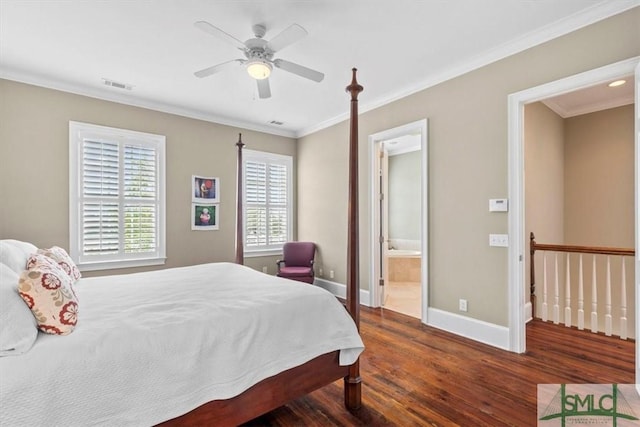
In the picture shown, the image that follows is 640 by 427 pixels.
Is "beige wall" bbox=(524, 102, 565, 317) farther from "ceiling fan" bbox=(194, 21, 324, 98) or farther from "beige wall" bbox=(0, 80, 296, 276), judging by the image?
"beige wall" bbox=(0, 80, 296, 276)

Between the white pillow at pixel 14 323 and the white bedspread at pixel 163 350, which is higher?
the white pillow at pixel 14 323

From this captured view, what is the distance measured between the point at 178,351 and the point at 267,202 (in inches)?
156

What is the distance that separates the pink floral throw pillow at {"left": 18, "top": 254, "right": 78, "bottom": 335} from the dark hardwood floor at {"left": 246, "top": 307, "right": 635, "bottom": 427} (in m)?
1.22

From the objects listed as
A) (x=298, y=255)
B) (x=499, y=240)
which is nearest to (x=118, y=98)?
(x=298, y=255)

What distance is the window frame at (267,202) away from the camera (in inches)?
197

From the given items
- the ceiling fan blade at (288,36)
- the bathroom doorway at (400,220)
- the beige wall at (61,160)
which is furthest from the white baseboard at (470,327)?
the beige wall at (61,160)

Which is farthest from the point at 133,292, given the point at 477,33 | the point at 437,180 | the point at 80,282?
the point at 477,33

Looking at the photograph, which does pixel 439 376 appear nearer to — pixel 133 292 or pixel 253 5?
pixel 133 292

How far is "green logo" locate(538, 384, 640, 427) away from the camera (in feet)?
6.23

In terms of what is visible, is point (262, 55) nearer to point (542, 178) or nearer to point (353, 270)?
point (353, 270)

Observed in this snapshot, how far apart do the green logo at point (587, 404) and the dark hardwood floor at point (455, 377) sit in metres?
0.06

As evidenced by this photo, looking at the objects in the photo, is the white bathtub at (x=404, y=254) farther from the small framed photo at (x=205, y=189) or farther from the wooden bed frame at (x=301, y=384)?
the wooden bed frame at (x=301, y=384)

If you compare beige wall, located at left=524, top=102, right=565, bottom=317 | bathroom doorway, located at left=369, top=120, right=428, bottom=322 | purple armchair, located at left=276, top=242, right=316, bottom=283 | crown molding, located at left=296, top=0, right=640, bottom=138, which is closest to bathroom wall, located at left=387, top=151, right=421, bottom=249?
bathroom doorway, located at left=369, top=120, right=428, bottom=322

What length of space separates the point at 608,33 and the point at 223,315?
3.28m
